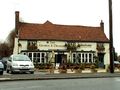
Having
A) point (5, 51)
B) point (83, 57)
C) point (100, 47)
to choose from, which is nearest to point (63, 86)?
point (83, 57)

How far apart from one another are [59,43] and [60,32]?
3079mm

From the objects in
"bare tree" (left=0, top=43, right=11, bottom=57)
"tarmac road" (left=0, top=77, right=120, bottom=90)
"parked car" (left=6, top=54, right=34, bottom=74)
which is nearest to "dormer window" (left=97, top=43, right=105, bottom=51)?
"parked car" (left=6, top=54, right=34, bottom=74)

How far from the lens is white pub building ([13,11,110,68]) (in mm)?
63656

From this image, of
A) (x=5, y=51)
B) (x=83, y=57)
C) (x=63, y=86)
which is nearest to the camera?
(x=63, y=86)

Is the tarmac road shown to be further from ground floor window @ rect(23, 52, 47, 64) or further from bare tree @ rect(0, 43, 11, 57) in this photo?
bare tree @ rect(0, 43, 11, 57)

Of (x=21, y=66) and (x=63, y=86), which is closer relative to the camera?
(x=63, y=86)

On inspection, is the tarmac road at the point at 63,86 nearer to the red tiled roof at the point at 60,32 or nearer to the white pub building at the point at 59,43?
the white pub building at the point at 59,43

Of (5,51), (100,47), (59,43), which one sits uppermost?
(5,51)

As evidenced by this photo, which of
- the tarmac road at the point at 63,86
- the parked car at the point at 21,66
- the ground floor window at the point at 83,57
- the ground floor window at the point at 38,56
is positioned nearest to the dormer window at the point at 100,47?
the ground floor window at the point at 83,57

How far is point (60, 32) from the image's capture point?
2712 inches

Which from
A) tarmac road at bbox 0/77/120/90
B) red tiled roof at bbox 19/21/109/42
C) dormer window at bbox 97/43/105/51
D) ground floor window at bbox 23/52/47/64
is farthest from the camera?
dormer window at bbox 97/43/105/51

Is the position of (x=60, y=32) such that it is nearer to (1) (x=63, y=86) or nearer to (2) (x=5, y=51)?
(2) (x=5, y=51)

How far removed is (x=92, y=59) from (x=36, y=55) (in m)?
9.77

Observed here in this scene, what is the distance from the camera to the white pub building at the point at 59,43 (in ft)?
209
